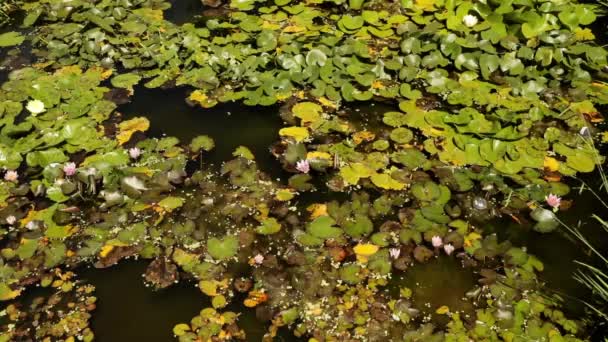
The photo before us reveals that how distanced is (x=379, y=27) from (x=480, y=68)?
3.66 ft

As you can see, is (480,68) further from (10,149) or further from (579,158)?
(10,149)

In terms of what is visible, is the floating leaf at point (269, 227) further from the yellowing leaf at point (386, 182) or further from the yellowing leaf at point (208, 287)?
the yellowing leaf at point (386, 182)

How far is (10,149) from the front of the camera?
3834 millimetres

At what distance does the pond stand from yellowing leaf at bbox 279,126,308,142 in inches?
0.6

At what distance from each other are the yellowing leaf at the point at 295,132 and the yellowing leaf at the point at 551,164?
1.78 m

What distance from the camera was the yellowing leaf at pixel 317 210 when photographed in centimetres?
340

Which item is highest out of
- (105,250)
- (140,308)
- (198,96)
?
(198,96)

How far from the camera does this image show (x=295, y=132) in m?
3.97

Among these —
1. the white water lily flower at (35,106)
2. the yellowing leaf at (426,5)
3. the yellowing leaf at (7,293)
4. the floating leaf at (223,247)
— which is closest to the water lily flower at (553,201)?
the floating leaf at (223,247)

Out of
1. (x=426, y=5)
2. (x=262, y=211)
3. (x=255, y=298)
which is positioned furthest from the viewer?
(x=426, y=5)

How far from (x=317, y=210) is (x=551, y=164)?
173 centimetres

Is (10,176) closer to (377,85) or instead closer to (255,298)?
(255,298)

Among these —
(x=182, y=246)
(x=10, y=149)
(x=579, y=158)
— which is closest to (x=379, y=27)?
(x=579, y=158)

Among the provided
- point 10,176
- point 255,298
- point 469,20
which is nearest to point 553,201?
point 255,298
